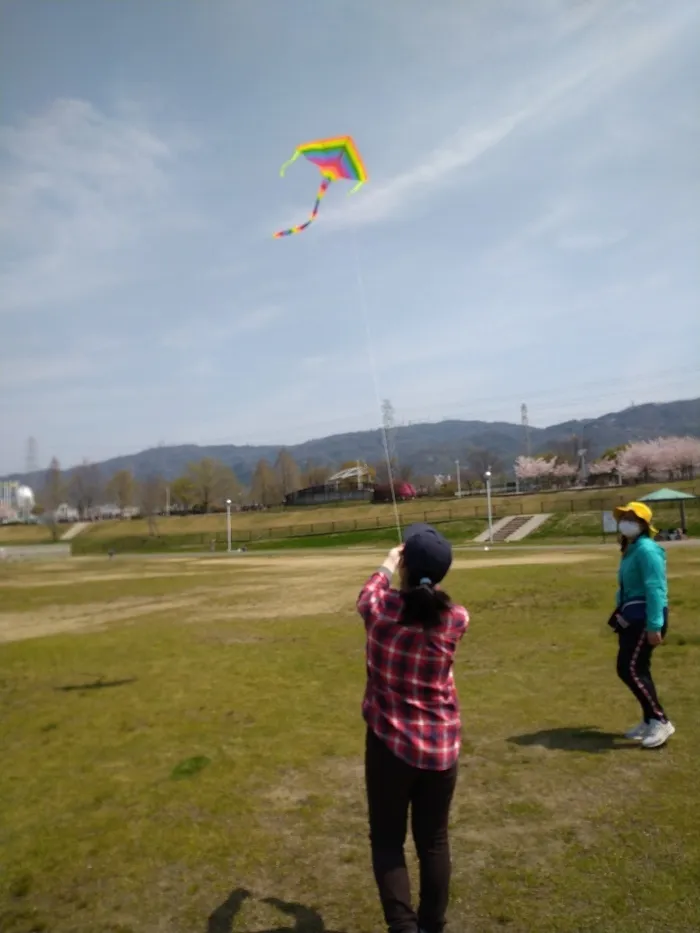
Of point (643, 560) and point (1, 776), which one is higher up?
point (643, 560)

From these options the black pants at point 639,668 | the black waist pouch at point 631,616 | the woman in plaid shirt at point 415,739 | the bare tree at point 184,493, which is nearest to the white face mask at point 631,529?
the black waist pouch at point 631,616

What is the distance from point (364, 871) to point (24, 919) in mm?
1815

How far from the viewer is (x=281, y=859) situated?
4234 mm

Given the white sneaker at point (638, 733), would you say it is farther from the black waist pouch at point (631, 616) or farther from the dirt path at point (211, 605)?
the dirt path at point (211, 605)

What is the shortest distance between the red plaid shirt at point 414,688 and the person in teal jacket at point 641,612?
118 inches

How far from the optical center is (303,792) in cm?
528

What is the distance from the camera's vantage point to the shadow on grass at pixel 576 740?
5848 millimetres

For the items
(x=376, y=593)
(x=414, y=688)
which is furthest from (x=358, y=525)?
(x=414, y=688)

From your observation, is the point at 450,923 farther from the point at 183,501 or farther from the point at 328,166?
the point at 183,501

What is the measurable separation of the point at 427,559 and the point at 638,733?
3.93 m

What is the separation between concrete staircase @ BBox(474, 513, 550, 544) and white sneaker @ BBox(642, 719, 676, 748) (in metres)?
43.0

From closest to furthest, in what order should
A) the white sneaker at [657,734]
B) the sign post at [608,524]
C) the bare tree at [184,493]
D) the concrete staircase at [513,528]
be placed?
the white sneaker at [657,734] < the sign post at [608,524] < the concrete staircase at [513,528] < the bare tree at [184,493]

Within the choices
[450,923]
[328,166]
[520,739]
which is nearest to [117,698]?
[520,739]

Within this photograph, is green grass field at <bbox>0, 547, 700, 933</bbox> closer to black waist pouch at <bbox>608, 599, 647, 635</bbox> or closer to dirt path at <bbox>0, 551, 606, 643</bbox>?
black waist pouch at <bbox>608, 599, 647, 635</bbox>
